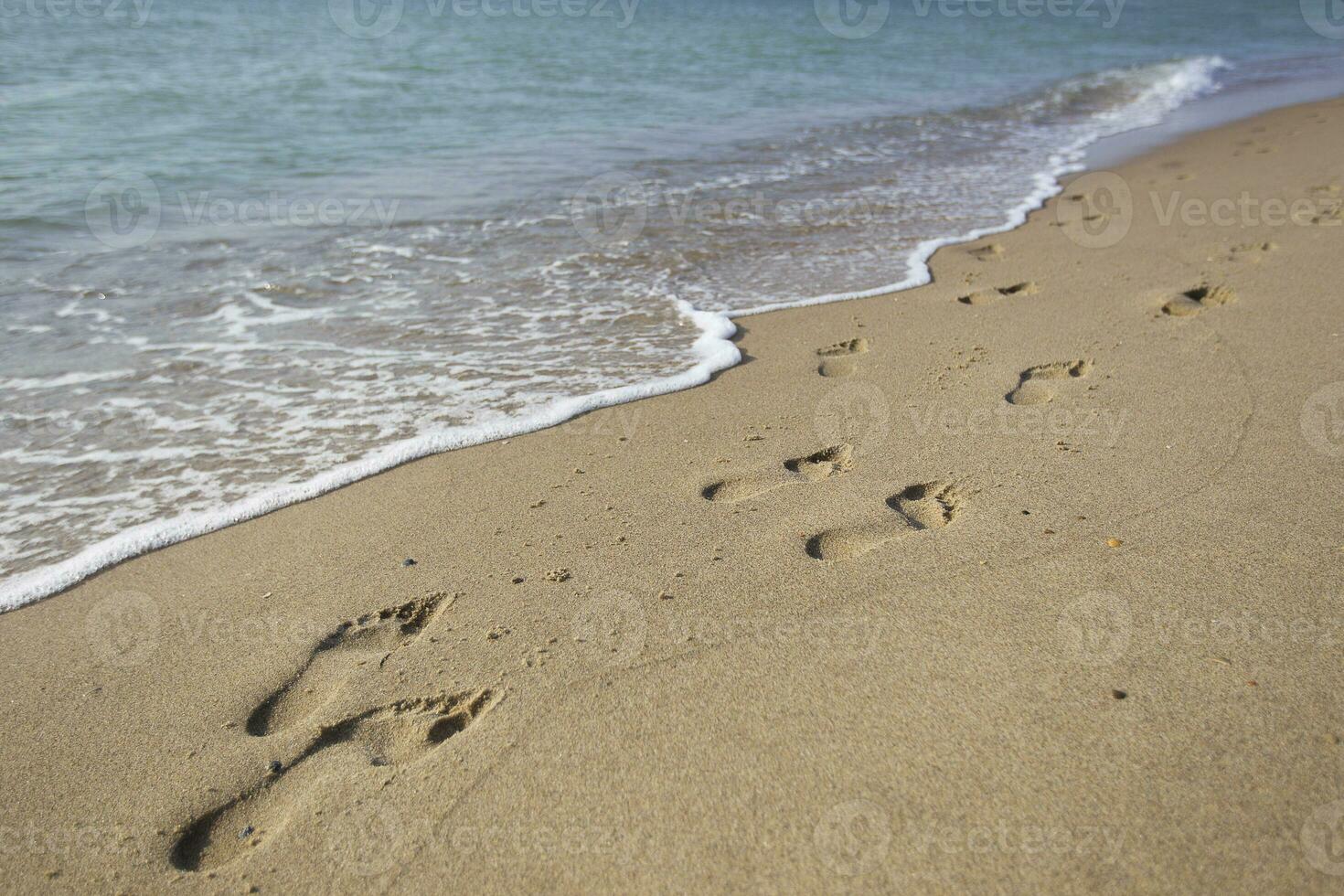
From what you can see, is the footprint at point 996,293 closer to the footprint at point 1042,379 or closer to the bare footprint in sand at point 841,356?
the bare footprint in sand at point 841,356

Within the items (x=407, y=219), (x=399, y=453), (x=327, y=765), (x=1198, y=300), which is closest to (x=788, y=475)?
(x=399, y=453)

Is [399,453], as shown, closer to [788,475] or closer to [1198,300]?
[788,475]

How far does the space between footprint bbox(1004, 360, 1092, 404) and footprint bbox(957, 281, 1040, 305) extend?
0.97 meters

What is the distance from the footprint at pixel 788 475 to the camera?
3.12 meters

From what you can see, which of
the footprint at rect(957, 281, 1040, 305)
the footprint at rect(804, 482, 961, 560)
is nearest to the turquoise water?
the footprint at rect(957, 281, 1040, 305)

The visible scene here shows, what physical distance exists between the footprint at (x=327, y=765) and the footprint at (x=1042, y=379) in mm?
2507

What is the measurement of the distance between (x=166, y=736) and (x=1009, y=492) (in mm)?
2558

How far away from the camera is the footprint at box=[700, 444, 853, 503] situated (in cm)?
312

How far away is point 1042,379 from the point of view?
12.6 feet

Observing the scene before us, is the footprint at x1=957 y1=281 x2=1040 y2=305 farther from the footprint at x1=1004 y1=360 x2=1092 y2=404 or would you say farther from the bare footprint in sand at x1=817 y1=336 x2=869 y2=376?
the footprint at x1=1004 y1=360 x2=1092 y2=404

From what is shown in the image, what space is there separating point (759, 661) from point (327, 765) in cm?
107

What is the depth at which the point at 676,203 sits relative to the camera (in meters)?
7.37

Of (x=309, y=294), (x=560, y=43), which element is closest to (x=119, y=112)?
(x=309, y=294)

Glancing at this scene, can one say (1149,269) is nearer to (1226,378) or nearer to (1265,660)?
(1226,378)
